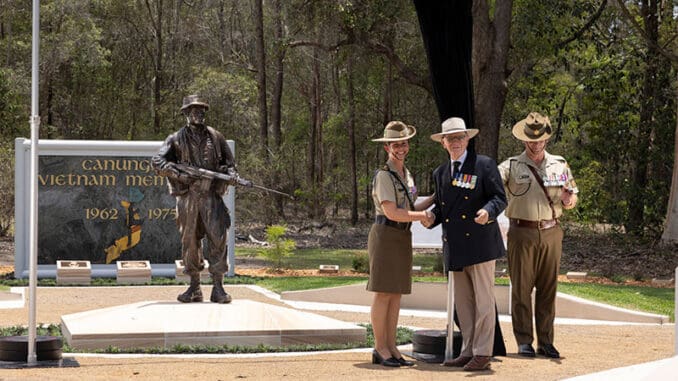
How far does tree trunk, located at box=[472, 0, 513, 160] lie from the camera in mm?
25984

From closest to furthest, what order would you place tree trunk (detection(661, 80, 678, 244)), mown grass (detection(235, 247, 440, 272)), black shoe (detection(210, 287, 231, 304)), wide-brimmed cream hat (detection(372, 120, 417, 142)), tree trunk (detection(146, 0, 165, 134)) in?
wide-brimmed cream hat (detection(372, 120, 417, 142)) < black shoe (detection(210, 287, 231, 304)) < mown grass (detection(235, 247, 440, 272)) < tree trunk (detection(661, 80, 678, 244)) < tree trunk (detection(146, 0, 165, 134))

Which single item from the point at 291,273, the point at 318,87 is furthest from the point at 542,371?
the point at 318,87

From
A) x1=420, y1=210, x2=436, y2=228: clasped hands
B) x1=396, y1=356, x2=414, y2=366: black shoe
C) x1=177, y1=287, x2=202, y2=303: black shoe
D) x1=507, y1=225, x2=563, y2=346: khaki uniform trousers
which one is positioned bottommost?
x1=396, y1=356, x2=414, y2=366: black shoe

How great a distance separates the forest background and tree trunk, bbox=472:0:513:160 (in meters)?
0.03

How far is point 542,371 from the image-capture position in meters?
9.95

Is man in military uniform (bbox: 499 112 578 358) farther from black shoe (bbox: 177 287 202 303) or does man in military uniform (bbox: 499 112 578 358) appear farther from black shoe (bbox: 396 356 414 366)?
black shoe (bbox: 177 287 202 303)

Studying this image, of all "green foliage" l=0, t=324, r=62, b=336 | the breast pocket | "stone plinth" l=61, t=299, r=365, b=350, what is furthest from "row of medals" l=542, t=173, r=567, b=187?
"green foliage" l=0, t=324, r=62, b=336

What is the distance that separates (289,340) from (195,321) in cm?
93

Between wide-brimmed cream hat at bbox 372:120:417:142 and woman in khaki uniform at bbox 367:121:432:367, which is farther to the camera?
wide-brimmed cream hat at bbox 372:120:417:142

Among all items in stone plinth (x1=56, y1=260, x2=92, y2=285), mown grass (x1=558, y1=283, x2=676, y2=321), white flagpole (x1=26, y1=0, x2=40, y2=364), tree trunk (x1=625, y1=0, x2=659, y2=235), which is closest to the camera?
white flagpole (x1=26, y1=0, x2=40, y2=364)

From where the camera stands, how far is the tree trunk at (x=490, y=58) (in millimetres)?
25984

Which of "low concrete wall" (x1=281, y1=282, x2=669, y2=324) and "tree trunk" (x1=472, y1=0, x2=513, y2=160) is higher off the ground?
"tree trunk" (x1=472, y1=0, x2=513, y2=160)

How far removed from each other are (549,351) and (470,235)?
5.19 ft

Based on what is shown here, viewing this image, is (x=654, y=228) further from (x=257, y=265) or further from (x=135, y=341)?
(x=135, y=341)
